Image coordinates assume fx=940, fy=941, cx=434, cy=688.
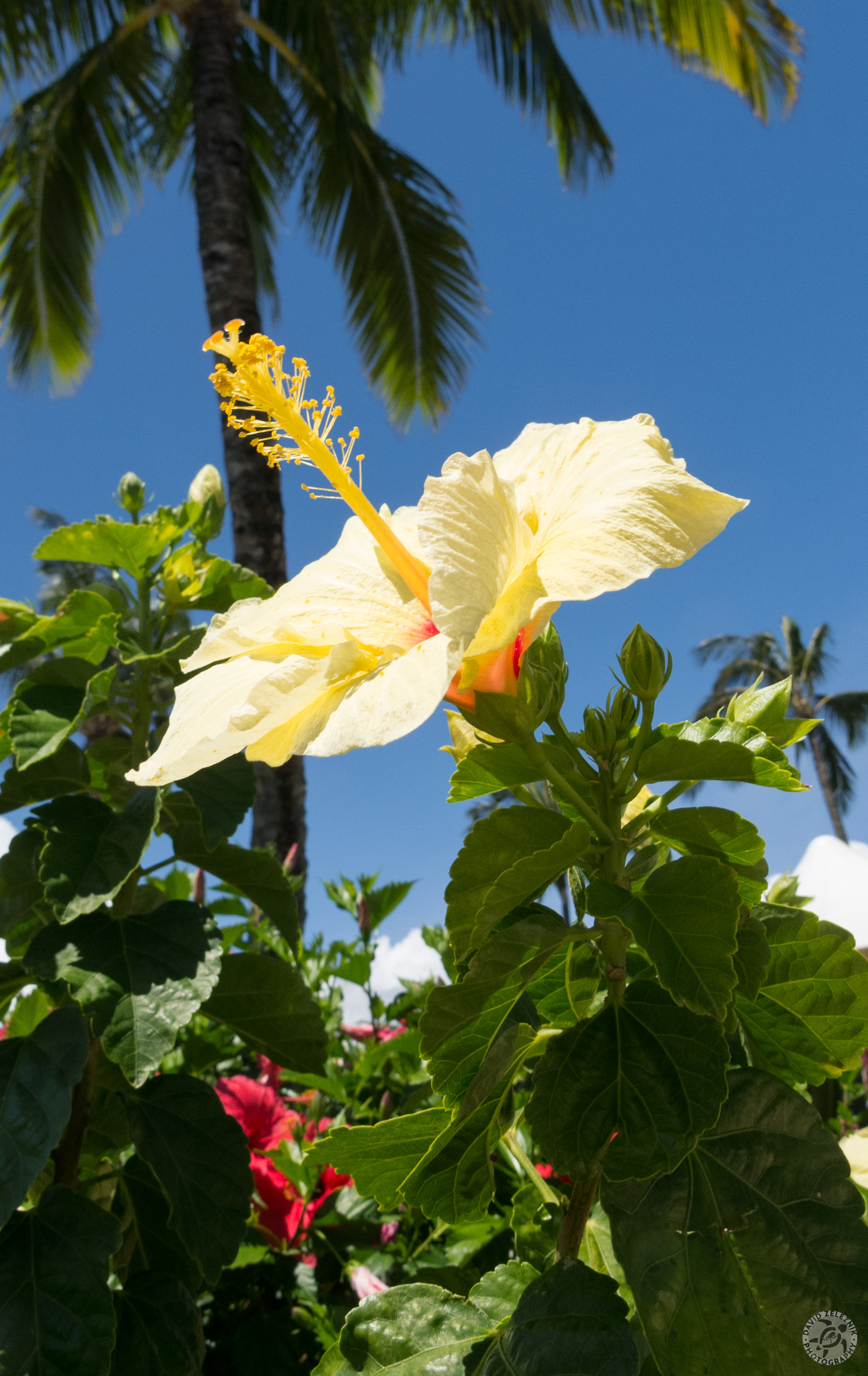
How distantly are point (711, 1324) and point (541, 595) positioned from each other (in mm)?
423

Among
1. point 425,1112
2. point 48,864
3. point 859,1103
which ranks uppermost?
point 48,864

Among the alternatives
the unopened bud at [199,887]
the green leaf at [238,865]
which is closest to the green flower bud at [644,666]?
the green leaf at [238,865]

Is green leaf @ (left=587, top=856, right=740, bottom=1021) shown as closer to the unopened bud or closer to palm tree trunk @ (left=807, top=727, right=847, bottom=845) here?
the unopened bud

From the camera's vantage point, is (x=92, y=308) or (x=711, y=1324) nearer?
(x=711, y=1324)

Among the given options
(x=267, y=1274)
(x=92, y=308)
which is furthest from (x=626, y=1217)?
(x=92, y=308)

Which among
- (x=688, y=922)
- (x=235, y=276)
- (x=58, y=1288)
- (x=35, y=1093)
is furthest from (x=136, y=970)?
(x=235, y=276)

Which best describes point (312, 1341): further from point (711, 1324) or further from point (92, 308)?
point (92, 308)

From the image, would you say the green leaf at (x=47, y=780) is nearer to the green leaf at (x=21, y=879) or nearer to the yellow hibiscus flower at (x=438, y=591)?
the green leaf at (x=21, y=879)

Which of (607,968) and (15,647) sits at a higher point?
(15,647)

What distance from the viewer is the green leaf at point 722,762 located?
1.84 ft

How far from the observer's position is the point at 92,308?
6812mm

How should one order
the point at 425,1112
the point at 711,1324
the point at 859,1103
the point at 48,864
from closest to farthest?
the point at 711,1324 < the point at 425,1112 < the point at 48,864 < the point at 859,1103

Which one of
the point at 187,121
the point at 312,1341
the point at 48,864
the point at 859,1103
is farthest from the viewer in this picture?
the point at 187,121

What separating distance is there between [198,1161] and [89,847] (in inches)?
13.2
